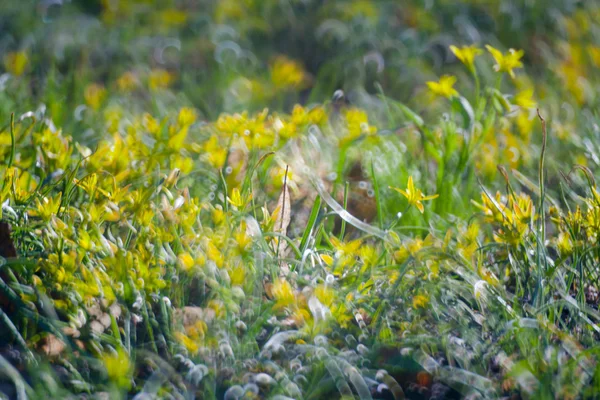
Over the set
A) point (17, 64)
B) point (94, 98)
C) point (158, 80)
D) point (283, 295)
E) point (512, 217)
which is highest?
point (512, 217)

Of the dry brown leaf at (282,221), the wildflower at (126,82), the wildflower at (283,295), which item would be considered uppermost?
the wildflower at (283,295)

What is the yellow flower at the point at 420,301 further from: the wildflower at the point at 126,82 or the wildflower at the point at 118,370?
the wildflower at the point at 126,82

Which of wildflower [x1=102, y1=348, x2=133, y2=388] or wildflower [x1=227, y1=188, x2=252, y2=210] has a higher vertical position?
wildflower [x1=227, y1=188, x2=252, y2=210]

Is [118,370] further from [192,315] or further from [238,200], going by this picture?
[238,200]

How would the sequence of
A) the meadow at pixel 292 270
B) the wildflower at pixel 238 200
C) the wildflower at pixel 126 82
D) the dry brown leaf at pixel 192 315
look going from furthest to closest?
1. the wildflower at pixel 126 82
2. the wildflower at pixel 238 200
3. the dry brown leaf at pixel 192 315
4. the meadow at pixel 292 270

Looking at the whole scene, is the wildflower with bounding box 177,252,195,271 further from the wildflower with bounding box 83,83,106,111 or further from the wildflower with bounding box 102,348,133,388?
the wildflower with bounding box 83,83,106,111

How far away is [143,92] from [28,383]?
2.53 meters

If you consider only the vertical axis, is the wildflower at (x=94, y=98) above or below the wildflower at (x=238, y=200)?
below

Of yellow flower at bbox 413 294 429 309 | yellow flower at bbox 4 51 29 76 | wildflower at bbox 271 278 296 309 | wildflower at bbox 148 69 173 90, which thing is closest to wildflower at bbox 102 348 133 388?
wildflower at bbox 271 278 296 309

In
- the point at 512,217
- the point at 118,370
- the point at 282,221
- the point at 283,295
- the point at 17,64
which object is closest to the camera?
the point at 118,370

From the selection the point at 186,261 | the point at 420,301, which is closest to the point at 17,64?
the point at 186,261

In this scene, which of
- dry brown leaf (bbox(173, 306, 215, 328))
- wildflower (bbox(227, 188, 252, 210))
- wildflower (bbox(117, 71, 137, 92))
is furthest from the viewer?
wildflower (bbox(117, 71, 137, 92))

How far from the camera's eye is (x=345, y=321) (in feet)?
5.41

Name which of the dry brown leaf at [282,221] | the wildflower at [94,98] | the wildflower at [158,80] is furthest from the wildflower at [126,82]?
the dry brown leaf at [282,221]
